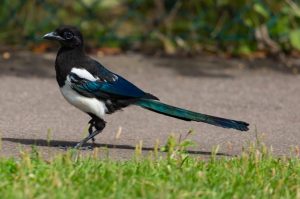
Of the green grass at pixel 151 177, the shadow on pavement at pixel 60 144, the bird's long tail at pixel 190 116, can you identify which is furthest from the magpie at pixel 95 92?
the green grass at pixel 151 177

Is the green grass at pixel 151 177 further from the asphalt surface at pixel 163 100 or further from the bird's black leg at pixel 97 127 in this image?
the bird's black leg at pixel 97 127

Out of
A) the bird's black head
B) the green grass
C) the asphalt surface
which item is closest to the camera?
the green grass

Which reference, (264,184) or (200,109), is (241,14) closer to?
(200,109)

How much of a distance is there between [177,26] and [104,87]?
4226mm

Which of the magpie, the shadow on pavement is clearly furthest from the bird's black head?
the shadow on pavement

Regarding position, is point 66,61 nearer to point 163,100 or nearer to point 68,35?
point 68,35

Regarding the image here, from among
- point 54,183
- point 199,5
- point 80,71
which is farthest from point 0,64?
point 54,183

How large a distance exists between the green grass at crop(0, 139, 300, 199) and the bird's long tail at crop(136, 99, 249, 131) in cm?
57

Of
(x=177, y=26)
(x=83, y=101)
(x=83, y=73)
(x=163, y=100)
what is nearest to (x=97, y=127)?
(x=83, y=101)

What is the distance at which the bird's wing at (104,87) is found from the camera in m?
6.55

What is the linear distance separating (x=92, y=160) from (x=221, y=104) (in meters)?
2.96

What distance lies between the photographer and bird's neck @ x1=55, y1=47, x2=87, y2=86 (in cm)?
662

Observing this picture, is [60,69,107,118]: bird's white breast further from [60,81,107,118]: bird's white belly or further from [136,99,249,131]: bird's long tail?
[136,99,249,131]: bird's long tail

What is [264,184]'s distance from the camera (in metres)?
5.47
